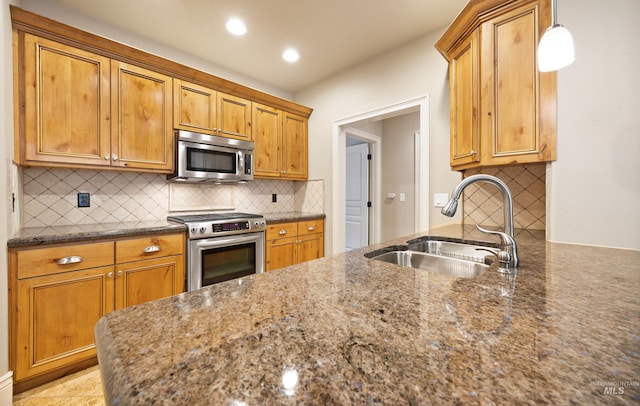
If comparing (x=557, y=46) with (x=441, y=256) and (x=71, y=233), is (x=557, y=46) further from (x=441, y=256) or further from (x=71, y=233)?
(x=71, y=233)

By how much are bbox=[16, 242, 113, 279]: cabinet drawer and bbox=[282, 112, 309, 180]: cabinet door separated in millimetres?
1967

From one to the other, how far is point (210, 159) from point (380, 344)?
250 cm

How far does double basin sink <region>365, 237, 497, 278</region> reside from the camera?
1.21 m

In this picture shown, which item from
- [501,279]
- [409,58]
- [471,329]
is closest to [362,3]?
[409,58]

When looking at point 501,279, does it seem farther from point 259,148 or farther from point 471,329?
point 259,148

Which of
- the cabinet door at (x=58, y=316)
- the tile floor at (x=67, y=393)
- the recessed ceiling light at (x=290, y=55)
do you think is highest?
the recessed ceiling light at (x=290, y=55)

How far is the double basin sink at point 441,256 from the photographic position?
1.21 metres

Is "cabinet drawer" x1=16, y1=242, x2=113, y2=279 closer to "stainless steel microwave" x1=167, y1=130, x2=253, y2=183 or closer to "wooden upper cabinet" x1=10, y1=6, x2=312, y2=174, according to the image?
"wooden upper cabinet" x1=10, y1=6, x2=312, y2=174

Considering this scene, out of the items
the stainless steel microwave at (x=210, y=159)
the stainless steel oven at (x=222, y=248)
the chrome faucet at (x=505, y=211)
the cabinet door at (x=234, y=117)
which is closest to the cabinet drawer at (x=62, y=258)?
the stainless steel oven at (x=222, y=248)

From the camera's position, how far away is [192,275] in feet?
6.89

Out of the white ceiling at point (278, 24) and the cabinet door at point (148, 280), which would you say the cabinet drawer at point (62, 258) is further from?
the white ceiling at point (278, 24)

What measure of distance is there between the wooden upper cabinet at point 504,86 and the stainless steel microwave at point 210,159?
206 centimetres

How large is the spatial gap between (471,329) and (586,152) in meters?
1.42

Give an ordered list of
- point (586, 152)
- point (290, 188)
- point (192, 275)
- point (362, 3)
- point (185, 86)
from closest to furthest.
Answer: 1. point (586, 152)
2. point (362, 3)
3. point (192, 275)
4. point (185, 86)
5. point (290, 188)
